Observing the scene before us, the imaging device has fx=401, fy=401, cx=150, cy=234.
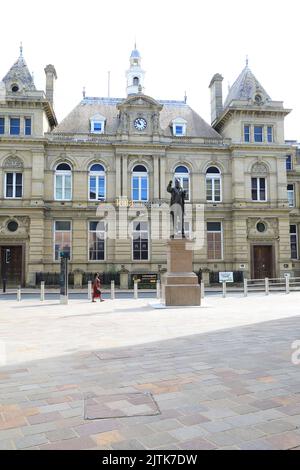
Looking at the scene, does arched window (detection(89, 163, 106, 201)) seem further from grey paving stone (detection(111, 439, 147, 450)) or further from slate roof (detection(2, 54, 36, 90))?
grey paving stone (detection(111, 439, 147, 450))

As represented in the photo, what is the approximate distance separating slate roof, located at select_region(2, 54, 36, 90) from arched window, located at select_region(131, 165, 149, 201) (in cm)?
1182

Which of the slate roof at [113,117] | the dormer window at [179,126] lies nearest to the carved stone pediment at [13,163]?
the slate roof at [113,117]

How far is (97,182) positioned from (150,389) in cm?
3165

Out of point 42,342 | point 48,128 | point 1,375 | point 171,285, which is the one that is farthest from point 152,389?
point 48,128

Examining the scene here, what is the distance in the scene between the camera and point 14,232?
3375 centimetres

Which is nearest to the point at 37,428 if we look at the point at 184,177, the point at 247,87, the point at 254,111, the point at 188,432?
the point at 188,432

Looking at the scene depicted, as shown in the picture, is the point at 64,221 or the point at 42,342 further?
the point at 64,221

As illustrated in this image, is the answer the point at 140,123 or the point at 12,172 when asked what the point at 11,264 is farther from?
the point at 140,123

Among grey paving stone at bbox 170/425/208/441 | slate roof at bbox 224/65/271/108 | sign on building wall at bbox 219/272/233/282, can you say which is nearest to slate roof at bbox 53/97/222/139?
slate roof at bbox 224/65/271/108

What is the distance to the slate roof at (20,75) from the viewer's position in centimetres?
3509

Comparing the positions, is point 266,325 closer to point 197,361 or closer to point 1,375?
point 197,361

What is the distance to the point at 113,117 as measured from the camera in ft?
129
